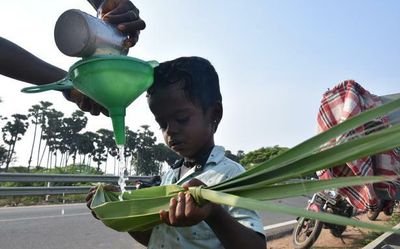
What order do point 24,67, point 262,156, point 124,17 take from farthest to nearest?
1. point 262,156
2. point 24,67
3. point 124,17

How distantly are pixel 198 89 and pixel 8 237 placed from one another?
16.2 feet

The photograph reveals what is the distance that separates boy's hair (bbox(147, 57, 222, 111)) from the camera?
157 centimetres

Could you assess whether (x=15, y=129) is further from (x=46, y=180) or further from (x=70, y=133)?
(x=46, y=180)

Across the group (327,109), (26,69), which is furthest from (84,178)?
(26,69)

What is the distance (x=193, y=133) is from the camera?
1.53 metres

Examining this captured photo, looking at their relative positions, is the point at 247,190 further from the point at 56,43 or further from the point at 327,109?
the point at 327,109

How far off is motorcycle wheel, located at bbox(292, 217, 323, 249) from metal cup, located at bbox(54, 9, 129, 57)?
4584 millimetres

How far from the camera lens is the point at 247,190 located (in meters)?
0.79

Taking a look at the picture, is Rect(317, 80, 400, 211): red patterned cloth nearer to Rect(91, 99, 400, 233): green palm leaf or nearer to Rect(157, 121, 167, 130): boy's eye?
Rect(157, 121, 167, 130): boy's eye

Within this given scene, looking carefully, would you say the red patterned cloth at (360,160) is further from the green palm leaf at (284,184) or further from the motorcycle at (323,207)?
the green palm leaf at (284,184)

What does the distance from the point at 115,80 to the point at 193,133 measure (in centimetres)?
50

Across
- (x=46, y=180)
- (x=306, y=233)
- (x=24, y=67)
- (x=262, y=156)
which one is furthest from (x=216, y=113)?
(x=262, y=156)

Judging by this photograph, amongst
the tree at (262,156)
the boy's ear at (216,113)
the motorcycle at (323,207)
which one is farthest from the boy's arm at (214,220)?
the motorcycle at (323,207)

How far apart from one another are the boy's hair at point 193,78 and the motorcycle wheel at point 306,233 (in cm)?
406
